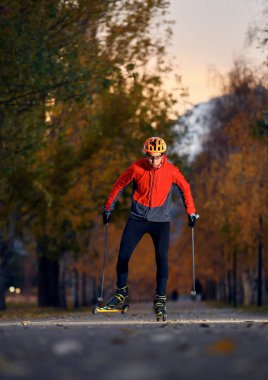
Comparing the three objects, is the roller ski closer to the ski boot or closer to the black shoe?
the black shoe

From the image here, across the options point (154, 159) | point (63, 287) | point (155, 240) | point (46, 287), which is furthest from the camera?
point (63, 287)

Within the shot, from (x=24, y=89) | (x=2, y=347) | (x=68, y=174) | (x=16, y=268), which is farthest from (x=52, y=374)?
(x=16, y=268)

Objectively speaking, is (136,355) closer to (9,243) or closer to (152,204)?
(152,204)

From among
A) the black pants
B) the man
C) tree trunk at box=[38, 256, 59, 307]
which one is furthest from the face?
tree trunk at box=[38, 256, 59, 307]

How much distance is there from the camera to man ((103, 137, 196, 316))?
17.2m

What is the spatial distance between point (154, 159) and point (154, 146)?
236 mm

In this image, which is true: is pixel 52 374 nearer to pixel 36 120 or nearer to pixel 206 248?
pixel 36 120

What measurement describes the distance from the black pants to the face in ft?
3.46

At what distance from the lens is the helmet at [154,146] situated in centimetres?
1675

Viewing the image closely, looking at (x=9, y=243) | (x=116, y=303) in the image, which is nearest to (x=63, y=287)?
(x=9, y=243)

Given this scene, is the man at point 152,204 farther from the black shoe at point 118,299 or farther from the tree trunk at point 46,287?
the tree trunk at point 46,287

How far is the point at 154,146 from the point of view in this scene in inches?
661

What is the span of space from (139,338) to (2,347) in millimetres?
1686

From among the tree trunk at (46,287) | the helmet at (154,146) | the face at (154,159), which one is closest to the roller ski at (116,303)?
the face at (154,159)
